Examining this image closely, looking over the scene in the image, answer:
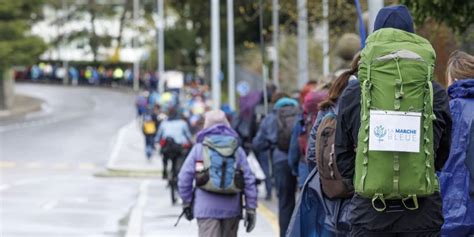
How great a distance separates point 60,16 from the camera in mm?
104312

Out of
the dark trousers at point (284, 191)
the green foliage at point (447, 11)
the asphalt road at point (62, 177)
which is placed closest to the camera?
the green foliage at point (447, 11)

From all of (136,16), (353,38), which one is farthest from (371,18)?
(136,16)

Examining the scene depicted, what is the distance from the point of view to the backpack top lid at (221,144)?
9.54 m

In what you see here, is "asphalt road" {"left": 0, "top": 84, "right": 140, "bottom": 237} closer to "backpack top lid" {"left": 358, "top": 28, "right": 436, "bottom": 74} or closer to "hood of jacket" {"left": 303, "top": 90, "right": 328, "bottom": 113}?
"hood of jacket" {"left": 303, "top": 90, "right": 328, "bottom": 113}

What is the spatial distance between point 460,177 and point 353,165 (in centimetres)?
89

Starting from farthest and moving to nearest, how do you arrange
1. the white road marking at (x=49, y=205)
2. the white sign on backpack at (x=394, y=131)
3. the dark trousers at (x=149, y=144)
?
the dark trousers at (x=149, y=144) → the white road marking at (x=49, y=205) → the white sign on backpack at (x=394, y=131)

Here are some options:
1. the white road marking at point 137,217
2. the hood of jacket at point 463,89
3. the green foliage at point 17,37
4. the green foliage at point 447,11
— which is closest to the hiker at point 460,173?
the hood of jacket at point 463,89

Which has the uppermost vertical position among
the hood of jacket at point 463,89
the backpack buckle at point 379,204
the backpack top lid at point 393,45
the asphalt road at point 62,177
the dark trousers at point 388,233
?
the backpack top lid at point 393,45

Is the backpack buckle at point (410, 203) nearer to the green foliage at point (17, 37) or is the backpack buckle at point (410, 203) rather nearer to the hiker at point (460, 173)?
the hiker at point (460, 173)

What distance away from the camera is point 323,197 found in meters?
6.99

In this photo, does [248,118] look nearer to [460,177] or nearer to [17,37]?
[460,177]

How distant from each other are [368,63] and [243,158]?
428 centimetres

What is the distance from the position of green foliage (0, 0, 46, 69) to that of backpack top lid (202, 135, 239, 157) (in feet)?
153

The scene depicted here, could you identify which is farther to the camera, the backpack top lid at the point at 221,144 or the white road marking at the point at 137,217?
the white road marking at the point at 137,217
